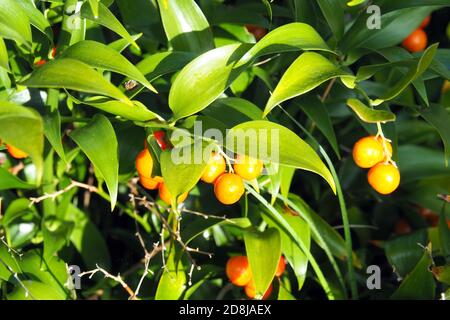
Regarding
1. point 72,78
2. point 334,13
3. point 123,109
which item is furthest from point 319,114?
point 72,78

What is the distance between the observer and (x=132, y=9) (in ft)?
4.33

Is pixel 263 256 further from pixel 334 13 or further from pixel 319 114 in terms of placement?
pixel 334 13

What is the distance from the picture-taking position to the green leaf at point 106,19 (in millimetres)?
1013

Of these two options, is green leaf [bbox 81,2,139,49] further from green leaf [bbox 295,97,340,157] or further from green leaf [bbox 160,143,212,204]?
green leaf [bbox 295,97,340,157]

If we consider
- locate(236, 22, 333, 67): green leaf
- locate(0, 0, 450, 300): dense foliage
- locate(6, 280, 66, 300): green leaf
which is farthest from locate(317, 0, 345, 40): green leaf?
locate(6, 280, 66, 300): green leaf

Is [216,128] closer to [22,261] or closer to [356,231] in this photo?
[22,261]

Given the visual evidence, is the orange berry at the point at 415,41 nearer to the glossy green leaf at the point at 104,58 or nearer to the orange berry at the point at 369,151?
the orange berry at the point at 369,151

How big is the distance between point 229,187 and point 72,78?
269 mm

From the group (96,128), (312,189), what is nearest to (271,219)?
(312,189)

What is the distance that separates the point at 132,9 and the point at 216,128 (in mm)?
380

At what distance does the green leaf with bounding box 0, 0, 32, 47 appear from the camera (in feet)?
3.51

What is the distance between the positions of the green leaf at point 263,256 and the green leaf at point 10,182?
419 mm

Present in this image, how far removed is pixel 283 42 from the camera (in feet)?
3.43

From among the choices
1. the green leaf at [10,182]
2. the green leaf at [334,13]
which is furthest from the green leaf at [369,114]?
the green leaf at [10,182]
